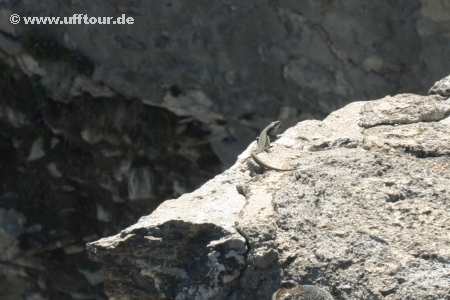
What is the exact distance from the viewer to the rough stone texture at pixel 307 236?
55.8 inches

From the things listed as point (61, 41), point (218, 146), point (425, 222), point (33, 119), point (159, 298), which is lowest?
point (159, 298)

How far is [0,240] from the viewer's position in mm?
5113

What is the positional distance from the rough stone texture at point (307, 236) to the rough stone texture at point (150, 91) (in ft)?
7.93

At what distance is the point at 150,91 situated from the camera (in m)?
4.42

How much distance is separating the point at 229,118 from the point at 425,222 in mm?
2956

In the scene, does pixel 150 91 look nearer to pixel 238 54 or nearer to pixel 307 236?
pixel 238 54

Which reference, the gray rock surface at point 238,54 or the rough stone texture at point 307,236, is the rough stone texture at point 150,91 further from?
the rough stone texture at point 307,236

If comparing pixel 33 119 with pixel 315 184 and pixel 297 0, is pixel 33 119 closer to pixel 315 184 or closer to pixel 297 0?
pixel 297 0

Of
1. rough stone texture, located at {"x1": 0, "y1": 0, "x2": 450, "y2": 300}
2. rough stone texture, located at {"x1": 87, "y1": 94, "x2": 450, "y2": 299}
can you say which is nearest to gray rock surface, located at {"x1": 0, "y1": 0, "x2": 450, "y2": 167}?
rough stone texture, located at {"x1": 0, "y1": 0, "x2": 450, "y2": 300}

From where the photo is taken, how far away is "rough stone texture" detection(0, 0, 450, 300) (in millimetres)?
4125

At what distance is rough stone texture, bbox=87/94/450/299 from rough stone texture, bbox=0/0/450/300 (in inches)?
95.2

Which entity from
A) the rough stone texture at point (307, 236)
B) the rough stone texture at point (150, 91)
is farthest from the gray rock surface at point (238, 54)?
the rough stone texture at point (307, 236)

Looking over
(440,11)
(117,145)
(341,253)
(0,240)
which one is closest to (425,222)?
(341,253)

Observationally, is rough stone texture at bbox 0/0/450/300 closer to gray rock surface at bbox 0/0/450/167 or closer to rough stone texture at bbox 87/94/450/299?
gray rock surface at bbox 0/0/450/167
